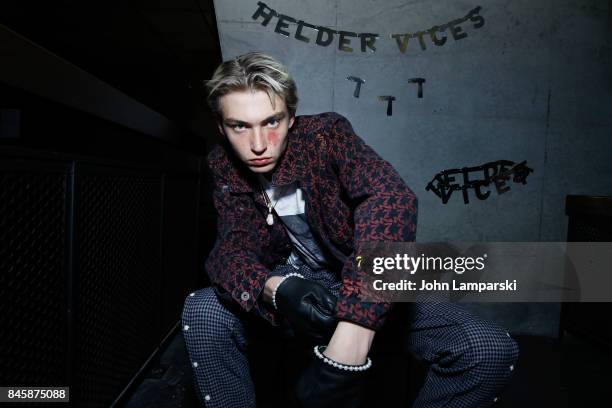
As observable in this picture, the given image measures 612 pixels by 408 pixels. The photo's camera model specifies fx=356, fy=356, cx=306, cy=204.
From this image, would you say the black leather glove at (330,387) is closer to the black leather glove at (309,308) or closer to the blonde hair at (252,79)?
the black leather glove at (309,308)

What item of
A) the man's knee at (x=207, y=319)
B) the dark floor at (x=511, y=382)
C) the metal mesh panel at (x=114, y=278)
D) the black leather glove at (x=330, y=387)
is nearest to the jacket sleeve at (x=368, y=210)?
the black leather glove at (x=330, y=387)

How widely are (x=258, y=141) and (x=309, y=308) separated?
0.49m

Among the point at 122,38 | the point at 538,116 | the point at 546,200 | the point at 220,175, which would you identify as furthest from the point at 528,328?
the point at 122,38

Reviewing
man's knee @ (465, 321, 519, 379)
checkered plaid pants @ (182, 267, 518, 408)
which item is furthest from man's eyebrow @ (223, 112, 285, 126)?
man's knee @ (465, 321, 519, 379)

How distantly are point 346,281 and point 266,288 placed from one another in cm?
A: 25

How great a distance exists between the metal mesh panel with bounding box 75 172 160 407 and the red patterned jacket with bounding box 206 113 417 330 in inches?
12.9

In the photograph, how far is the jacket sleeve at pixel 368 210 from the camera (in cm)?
79

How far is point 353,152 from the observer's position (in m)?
1.05

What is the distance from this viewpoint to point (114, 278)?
1198 mm

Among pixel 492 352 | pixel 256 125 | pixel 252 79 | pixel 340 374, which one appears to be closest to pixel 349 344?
pixel 340 374

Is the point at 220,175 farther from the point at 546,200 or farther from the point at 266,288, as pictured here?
the point at 546,200

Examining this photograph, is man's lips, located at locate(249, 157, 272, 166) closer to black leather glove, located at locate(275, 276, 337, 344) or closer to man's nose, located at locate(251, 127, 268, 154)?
man's nose, located at locate(251, 127, 268, 154)

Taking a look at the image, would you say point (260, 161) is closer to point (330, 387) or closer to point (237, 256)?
point (237, 256)

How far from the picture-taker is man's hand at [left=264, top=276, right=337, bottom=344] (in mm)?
840
